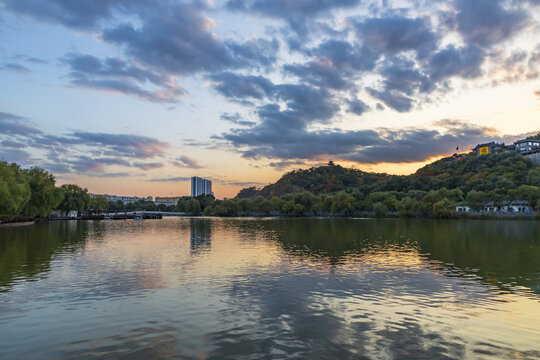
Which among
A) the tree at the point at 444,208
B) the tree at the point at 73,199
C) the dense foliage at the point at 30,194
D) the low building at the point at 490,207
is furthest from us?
the tree at the point at 73,199

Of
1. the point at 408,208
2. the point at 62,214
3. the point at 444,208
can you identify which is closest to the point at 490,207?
the point at 444,208

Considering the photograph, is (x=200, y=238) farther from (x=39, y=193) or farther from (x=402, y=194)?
(x=402, y=194)

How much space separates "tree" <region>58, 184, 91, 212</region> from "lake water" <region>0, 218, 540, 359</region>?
121 m

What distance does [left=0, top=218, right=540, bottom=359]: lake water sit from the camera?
462 inches

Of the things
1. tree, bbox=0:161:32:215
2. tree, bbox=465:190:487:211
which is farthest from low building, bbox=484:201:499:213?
tree, bbox=0:161:32:215

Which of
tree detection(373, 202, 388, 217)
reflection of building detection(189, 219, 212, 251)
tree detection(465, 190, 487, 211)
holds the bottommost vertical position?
reflection of building detection(189, 219, 212, 251)

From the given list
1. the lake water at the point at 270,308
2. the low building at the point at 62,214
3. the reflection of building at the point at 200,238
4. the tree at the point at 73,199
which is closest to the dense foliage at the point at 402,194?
the tree at the point at 73,199

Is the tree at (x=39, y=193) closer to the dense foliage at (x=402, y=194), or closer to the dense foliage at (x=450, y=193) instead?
the dense foliage at (x=402, y=194)

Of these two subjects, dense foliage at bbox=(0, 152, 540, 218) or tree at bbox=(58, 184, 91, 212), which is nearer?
dense foliage at bbox=(0, 152, 540, 218)

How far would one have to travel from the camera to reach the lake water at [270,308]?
1174 cm

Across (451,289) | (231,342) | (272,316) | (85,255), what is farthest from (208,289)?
(85,255)

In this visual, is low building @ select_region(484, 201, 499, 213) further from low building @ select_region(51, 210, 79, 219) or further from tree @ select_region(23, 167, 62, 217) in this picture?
low building @ select_region(51, 210, 79, 219)

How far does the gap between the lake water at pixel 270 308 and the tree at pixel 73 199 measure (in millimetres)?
120789

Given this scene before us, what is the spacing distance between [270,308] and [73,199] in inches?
5705
